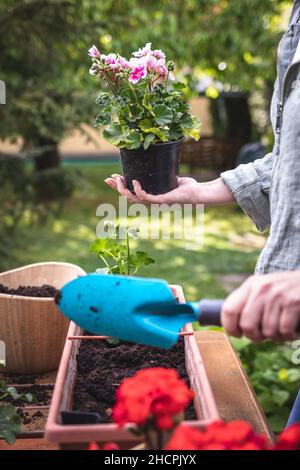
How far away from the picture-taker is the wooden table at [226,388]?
1497 mm

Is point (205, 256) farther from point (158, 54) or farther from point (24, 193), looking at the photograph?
point (158, 54)

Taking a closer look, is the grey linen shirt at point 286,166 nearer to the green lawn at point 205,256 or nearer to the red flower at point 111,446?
the red flower at point 111,446

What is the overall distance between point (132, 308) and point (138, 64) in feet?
2.77

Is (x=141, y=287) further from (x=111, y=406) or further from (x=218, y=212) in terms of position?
(x=218, y=212)

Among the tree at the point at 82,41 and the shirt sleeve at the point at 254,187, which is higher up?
the tree at the point at 82,41

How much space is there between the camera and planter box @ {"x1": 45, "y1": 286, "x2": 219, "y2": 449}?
1105mm

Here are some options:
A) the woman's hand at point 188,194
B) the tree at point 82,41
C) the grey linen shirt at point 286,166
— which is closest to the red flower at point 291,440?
the grey linen shirt at point 286,166

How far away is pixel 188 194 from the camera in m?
1.81

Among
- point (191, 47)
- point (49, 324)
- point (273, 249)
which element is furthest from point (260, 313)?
point (191, 47)

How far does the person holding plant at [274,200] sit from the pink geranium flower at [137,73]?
0.28 metres

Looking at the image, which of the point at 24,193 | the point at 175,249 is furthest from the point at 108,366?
the point at 175,249

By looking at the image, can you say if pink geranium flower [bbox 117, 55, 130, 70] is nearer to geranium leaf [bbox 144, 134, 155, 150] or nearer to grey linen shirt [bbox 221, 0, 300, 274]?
geranium leaf [bbox 144, 134, 155, 150]

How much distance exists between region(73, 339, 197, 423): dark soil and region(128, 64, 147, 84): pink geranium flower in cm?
71

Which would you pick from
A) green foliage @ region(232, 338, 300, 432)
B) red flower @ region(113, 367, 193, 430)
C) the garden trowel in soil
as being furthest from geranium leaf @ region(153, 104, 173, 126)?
green foliage @ region(232, 338, 300, 432)
